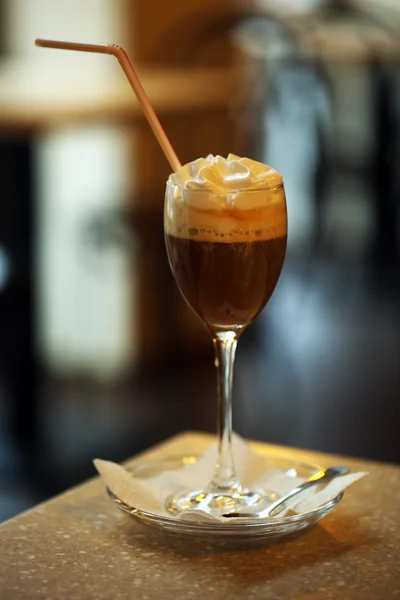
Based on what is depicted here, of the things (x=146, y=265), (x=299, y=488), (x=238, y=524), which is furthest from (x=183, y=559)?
(x=146, y=265)

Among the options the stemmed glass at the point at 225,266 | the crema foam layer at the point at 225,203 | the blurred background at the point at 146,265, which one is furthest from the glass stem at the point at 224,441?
the blurred background at the point at 146,265

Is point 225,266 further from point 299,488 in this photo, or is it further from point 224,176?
point 299,488

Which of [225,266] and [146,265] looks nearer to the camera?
[225,266]

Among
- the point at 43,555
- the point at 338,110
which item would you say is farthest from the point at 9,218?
the point at 338,110

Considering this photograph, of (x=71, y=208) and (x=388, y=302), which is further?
(x=388, y=302)

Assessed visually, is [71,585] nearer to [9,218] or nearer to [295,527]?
[295,527]

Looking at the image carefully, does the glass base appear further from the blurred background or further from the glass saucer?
the blurred background
